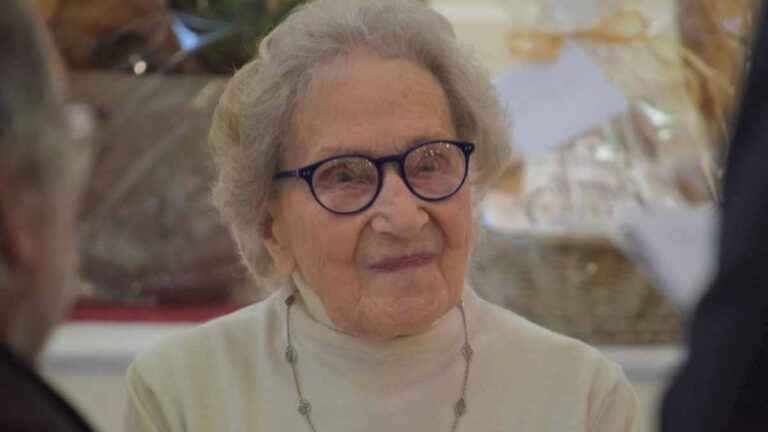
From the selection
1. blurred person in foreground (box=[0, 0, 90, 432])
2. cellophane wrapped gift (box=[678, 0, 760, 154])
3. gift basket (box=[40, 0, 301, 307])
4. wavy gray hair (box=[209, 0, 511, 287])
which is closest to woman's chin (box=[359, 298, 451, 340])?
wavy gray hair (box=[209, 0, 511, 287])

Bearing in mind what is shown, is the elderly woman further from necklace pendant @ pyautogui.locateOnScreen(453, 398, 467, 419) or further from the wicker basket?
the wicker basket

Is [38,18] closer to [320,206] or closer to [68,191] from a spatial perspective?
[68,191]

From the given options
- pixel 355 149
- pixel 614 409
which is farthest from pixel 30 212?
pixel 614 409

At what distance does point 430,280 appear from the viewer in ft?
5.14

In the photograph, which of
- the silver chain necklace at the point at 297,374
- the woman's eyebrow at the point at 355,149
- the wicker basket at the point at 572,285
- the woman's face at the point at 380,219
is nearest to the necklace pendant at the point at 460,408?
the silver chain necklace at the point at 297,374

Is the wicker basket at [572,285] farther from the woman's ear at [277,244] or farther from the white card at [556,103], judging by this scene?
the woman's ear at [277,244]

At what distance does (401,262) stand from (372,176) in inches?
4.1

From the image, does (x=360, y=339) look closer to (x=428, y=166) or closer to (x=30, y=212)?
(x=428, y=166)

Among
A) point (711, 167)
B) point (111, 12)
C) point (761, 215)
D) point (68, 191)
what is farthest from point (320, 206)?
point (111, 12)

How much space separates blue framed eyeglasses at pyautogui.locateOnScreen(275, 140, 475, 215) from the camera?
5.10 ft

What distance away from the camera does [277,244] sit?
1688 mm

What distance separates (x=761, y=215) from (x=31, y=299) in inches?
17.3

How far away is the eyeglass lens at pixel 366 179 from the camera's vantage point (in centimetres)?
156

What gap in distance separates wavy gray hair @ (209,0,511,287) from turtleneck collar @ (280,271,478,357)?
3.6 inches
